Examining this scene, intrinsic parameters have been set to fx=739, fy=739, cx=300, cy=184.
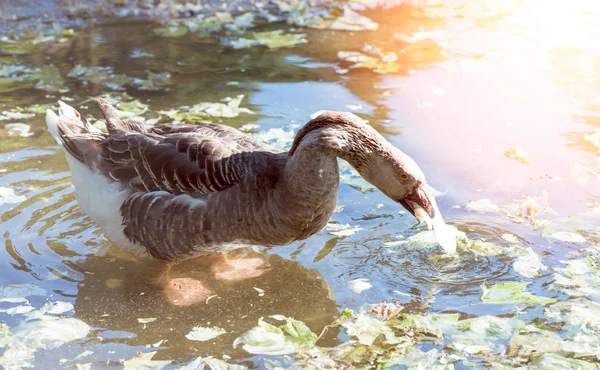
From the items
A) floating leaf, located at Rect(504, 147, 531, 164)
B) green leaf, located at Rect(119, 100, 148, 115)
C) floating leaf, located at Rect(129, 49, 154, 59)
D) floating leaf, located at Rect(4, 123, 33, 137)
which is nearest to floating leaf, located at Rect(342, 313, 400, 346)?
floating leaf, located at Rect(504, 147, 531, 164)

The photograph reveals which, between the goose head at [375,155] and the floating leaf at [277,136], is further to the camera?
the floating leaf at [277,136]

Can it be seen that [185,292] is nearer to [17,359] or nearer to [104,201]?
[104,201]

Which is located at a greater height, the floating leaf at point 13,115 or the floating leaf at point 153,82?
the floating leaf at point 153,82

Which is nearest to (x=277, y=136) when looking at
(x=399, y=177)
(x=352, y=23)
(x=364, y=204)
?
(x=364, y=204)

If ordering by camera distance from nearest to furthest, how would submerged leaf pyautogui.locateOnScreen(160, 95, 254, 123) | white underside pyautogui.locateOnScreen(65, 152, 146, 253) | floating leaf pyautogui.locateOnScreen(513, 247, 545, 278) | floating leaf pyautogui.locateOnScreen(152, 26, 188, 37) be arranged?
floating leaf pyautogui.locateOnScreen(513, 247, 545, 278)
white underside pyautogui.locateOnScreen(65, 152, 146, 253)
submerged leaf pyautogui.locateOnScreen(160, 95, 254, 123)
floating leaf pyautogui.locateOnScreen(152, 26, 188, 37)

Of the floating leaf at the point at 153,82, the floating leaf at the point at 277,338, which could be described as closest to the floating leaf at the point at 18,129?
the floating leaf at the point at 153,82

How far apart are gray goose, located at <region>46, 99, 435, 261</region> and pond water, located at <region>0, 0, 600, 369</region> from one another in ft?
1.55

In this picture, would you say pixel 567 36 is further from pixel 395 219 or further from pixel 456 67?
pixel 395 219

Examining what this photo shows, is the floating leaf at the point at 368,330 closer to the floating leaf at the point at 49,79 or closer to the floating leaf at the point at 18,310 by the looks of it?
the floating leaf at the point at 18,310

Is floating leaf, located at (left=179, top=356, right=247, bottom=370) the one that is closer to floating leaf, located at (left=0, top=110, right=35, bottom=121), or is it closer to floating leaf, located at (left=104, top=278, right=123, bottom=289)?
floating leaf, located at (left=104, top=278, right=123, bottom=289)

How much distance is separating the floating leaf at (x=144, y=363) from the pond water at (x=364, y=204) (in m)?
0.05

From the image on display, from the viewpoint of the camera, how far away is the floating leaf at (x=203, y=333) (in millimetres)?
5152

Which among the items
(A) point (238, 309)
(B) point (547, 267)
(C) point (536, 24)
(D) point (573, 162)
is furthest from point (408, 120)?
(C) point (536, 24)

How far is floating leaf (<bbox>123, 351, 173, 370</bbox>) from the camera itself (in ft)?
15.7
